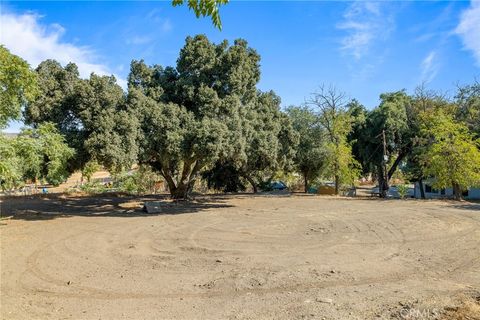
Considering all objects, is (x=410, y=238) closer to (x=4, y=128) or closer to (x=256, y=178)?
(x=4, y=128)

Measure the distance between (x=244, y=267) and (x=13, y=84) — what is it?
1092 cm

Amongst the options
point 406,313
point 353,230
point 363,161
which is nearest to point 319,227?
point 353,230

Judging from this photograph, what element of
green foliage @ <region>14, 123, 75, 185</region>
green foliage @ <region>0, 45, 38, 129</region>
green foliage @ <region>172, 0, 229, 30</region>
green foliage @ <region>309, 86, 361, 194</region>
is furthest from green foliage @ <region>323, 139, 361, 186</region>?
green foliage @ <region>172, 0, 229, 30</region>

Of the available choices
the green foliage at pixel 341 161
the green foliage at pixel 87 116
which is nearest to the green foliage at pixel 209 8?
the green foliage at pixel 87 116

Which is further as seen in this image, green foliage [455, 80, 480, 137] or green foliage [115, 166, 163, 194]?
green foliage [115, 166, 163, 194]

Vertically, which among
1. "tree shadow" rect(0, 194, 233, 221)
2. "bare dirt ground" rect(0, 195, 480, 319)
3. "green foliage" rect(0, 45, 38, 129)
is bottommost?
"bare dirt ground" rect(0, 195, 480, 319)

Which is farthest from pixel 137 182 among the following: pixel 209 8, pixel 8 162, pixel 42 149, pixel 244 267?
pixel 209 8

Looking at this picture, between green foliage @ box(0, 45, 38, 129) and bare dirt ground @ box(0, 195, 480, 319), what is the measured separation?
437 centimetres

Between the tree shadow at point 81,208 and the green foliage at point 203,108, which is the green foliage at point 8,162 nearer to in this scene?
the tree shadow at point 81,208

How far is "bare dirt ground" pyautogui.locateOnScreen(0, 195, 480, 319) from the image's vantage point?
6.00m

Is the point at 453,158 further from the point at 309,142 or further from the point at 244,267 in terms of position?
the point at 244,267

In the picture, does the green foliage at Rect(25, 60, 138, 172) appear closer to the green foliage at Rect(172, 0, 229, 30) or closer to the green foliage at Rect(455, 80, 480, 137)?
the green foliage at Rect(172, 0, 229, 30)

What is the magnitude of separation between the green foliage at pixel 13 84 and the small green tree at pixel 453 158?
2110 cm

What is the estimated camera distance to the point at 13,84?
13266 mm
